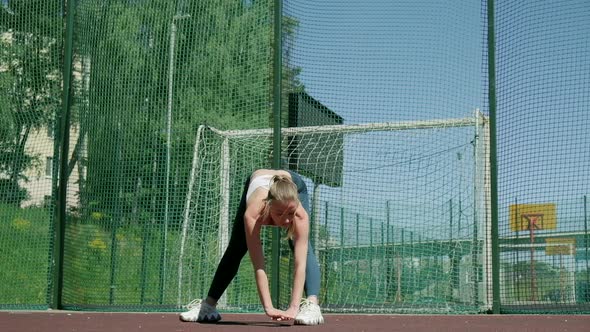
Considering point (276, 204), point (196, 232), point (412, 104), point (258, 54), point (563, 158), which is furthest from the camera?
point (196, 232)

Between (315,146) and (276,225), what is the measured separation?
9.64 feet

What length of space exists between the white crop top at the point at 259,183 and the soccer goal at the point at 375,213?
2.44 m

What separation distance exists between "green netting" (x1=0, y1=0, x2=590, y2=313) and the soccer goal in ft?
0.07

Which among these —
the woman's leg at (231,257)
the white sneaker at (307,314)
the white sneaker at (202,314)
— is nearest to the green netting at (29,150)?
the white sneaker at (202,314)

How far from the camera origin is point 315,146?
8312mm

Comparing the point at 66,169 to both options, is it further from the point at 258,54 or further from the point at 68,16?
the point at 258,54

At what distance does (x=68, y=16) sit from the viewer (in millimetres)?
9055

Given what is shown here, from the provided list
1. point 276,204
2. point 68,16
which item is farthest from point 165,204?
point 276,204

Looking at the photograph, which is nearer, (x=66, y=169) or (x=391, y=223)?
(x=391, y=223)

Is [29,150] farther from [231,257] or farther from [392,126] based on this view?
[231,257]

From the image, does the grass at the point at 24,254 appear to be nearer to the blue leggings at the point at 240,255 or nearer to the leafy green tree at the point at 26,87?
the leafy green tree at the point at 26,87

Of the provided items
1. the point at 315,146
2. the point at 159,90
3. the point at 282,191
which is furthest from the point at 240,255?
the point at 159,90

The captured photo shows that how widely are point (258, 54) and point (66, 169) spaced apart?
2324mm

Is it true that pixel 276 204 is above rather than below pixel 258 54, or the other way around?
below
